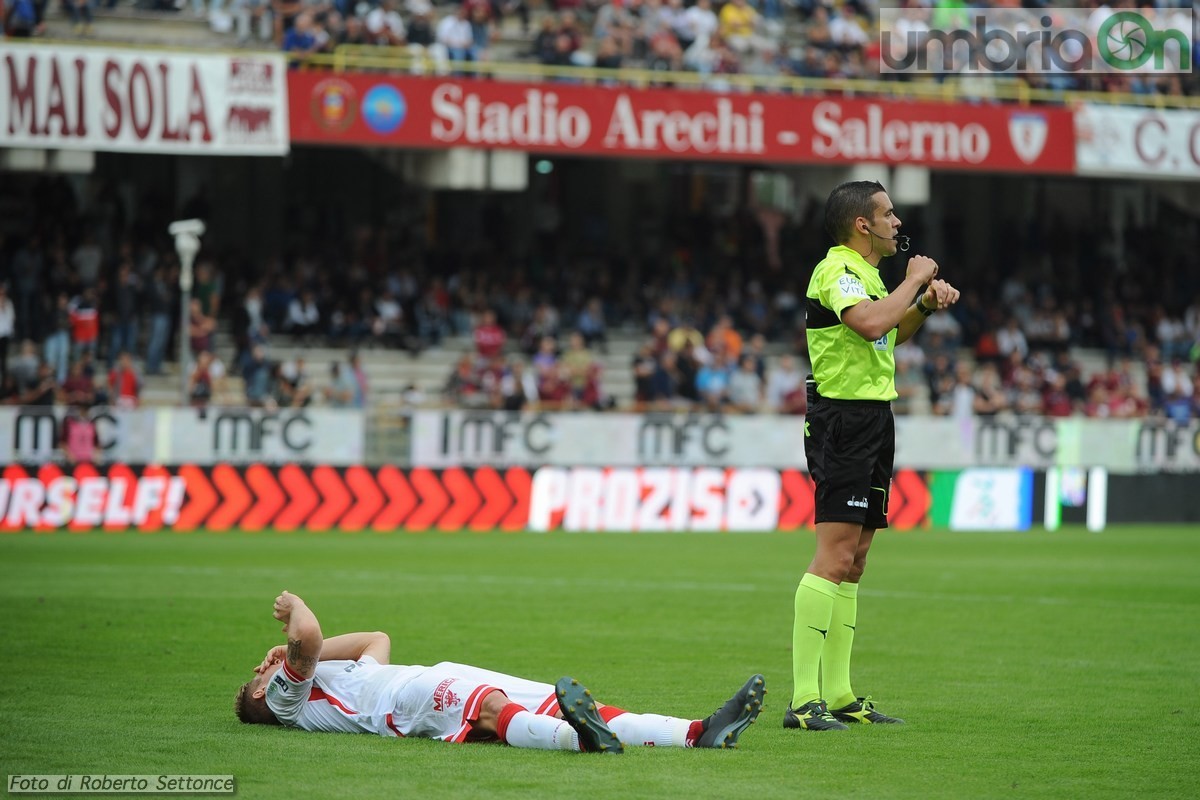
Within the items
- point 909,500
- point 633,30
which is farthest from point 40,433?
point 633,30

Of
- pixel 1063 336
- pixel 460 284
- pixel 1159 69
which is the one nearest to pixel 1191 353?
pixel 1063 336

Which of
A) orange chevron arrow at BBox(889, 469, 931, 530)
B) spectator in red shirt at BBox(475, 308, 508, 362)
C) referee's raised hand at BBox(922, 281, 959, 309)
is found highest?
referee's raised hand at BBox(922, 281, 959, 309)

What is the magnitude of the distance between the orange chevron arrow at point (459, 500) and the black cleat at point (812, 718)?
16.5m

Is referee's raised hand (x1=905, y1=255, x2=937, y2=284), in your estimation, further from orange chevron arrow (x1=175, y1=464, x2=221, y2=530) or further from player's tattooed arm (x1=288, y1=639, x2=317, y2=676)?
orange chevron arrow (x1=175, y1=464, x2=221, y2=530)

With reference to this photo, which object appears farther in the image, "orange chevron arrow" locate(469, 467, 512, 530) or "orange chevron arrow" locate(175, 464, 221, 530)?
"orange chevron arrow" locate(469, 467, 512, 530)

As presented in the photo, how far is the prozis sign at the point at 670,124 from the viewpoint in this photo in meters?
28.1

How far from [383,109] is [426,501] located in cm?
717

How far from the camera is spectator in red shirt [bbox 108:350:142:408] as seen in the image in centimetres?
2497

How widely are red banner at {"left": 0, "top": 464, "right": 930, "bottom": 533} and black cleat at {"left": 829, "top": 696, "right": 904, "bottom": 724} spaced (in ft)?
52.4

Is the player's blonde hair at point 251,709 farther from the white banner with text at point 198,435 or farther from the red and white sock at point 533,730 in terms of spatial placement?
the white banner with text at point 198,435

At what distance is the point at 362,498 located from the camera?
24.1 m

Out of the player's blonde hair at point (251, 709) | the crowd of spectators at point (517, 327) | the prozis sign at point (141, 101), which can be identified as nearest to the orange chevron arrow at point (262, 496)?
the crowd of spectators at point (517, 327)

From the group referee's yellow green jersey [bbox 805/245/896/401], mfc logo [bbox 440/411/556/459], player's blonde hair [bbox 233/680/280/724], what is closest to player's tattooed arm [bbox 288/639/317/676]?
player's blonde hair [bbox 233/680/280/724]

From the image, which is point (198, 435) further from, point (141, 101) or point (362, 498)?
point (141, 101)
